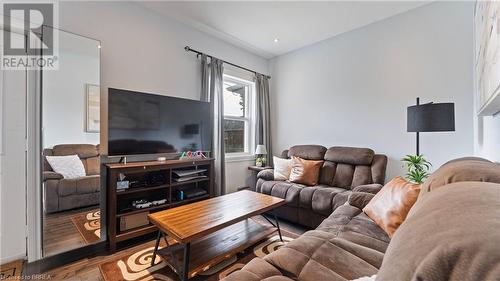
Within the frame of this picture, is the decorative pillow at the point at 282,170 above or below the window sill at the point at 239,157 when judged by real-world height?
below

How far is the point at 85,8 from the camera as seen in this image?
223 centimetres

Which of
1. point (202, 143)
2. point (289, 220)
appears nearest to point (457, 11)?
point (289, 220)

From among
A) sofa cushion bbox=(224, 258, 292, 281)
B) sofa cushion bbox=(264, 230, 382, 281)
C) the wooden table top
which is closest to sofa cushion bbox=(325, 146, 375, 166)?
the wooden table top

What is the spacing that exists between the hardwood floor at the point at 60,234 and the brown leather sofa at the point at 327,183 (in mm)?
2097

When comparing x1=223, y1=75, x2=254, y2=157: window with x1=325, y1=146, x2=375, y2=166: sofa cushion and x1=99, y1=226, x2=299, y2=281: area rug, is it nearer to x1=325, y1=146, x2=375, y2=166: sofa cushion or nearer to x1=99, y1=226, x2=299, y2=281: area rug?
x1=325, y1=146, x2=375, y2=166: sofa cushion

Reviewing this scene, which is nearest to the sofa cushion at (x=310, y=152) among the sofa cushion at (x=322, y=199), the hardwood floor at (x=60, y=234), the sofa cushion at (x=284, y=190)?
the sofa cushion at (x=284, y=190)

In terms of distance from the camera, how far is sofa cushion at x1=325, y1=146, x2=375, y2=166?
9.34ft

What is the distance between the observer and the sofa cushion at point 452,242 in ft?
1.19

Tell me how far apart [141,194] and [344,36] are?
11.9 ft

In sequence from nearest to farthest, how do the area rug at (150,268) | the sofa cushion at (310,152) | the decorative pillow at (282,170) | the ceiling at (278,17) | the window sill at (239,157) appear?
the area rug at (150,268) < the ceiling at (278,17) < the decorative pillow at (282,170) < the sofa cushion at (310,152) < the window sill at (239,157)

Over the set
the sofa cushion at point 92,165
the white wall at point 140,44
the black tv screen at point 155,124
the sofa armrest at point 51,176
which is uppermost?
the white wall at point 140,44

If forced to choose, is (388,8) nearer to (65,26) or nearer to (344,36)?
(344,36)

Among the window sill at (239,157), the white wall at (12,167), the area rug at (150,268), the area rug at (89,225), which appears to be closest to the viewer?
the area rug at (150,268)

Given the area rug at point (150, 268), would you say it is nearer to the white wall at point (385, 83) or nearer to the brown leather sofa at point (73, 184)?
the brown leather sofa at point (73, 184)
